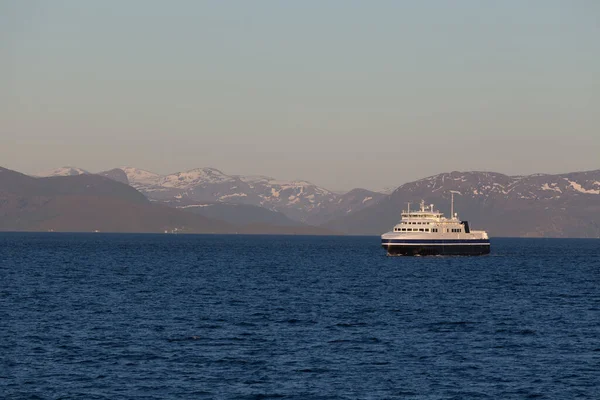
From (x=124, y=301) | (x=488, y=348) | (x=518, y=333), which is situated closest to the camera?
(x=488, y=348)

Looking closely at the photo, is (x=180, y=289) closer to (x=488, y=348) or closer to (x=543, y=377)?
(x=488, y=348)

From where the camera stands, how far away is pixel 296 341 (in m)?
72.8

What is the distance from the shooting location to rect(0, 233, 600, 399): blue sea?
55.4 m

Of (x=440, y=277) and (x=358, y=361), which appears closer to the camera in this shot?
(x=358, y=361)

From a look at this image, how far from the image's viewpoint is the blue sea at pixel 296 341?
182ft

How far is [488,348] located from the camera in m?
70.2

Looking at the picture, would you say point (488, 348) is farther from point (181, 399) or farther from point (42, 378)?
point (42, 378)

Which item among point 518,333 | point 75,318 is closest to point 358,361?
point 518,333

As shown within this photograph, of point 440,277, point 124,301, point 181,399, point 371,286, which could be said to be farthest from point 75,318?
point 440,277

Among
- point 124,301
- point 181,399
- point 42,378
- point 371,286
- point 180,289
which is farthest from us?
point 371,286

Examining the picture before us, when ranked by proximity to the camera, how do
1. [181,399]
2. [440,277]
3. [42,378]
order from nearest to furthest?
[181,399] < [42,378] < [440,277]

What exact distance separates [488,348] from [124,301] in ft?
Result: 159

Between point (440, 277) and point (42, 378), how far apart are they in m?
108

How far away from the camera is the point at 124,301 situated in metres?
104
